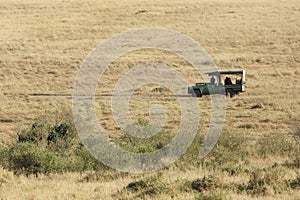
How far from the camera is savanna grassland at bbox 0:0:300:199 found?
12.4 m

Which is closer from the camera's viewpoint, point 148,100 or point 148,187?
point 148,187

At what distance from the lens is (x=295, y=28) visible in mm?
60438

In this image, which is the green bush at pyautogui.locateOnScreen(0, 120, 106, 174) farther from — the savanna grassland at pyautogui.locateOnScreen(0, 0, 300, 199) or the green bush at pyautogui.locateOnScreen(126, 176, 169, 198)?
the green bush at pyautogui.locateOnScreen(126, 176, 169, 198)

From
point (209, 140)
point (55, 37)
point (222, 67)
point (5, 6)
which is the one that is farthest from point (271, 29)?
point (209, 140)

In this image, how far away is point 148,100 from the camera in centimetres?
3791

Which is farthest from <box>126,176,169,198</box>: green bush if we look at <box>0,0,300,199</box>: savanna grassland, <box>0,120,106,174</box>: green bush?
<box>0,120,106,174</box>: green bush

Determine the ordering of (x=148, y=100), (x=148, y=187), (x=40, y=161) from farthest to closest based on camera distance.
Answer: (x=148, y=100), (x=40, y=161), (x=148, y=187)

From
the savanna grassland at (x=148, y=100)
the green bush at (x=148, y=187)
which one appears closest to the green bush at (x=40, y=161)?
the savanna grassland at (x=148, y=100)

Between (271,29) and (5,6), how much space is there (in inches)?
1397

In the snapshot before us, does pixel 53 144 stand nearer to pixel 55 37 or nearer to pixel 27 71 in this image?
pixel 27 71

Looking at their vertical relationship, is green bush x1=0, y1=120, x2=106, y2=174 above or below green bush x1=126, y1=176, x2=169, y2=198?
above

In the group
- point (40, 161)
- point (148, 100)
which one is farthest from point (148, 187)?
point (148, 100)

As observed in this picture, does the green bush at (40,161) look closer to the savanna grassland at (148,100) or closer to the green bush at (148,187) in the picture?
the savanna grassland at (148,100)

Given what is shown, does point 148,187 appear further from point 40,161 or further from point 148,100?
point 148,100
